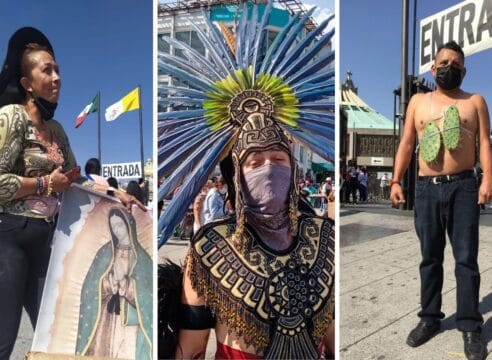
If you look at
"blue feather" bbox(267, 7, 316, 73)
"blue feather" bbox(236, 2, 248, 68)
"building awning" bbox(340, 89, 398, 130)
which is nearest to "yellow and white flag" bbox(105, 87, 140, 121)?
"blue feather" bbox(236, 2, 248, 68)

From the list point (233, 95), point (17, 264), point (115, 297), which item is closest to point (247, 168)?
point (233, 95)

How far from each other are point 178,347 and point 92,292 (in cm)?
54

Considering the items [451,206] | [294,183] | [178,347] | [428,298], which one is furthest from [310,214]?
[428,298]

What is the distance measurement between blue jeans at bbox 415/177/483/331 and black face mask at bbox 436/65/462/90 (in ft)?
1.53

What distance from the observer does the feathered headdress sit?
165 cm

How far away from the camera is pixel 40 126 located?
6.36ft

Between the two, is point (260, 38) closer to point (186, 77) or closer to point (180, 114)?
point (186, 77)

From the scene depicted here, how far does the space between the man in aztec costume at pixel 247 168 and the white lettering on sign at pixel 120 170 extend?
1.10 feet

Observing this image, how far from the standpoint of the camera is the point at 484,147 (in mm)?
→ 2127

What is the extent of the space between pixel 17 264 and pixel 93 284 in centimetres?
33

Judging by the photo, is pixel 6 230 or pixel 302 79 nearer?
pixel 302 79

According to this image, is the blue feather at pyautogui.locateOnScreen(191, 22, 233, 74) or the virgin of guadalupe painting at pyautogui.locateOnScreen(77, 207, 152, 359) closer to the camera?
the blue feather at pyautogui.locateOnScreen(191, 22, 233, 74)

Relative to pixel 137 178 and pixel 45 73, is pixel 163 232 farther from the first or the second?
pixel 45 73

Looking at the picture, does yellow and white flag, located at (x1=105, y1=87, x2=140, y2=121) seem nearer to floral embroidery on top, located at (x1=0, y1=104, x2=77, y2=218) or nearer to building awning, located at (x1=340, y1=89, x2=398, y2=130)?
floral embroidery on top, located at (x1=0, y1=104, x2=77, y2=218)
